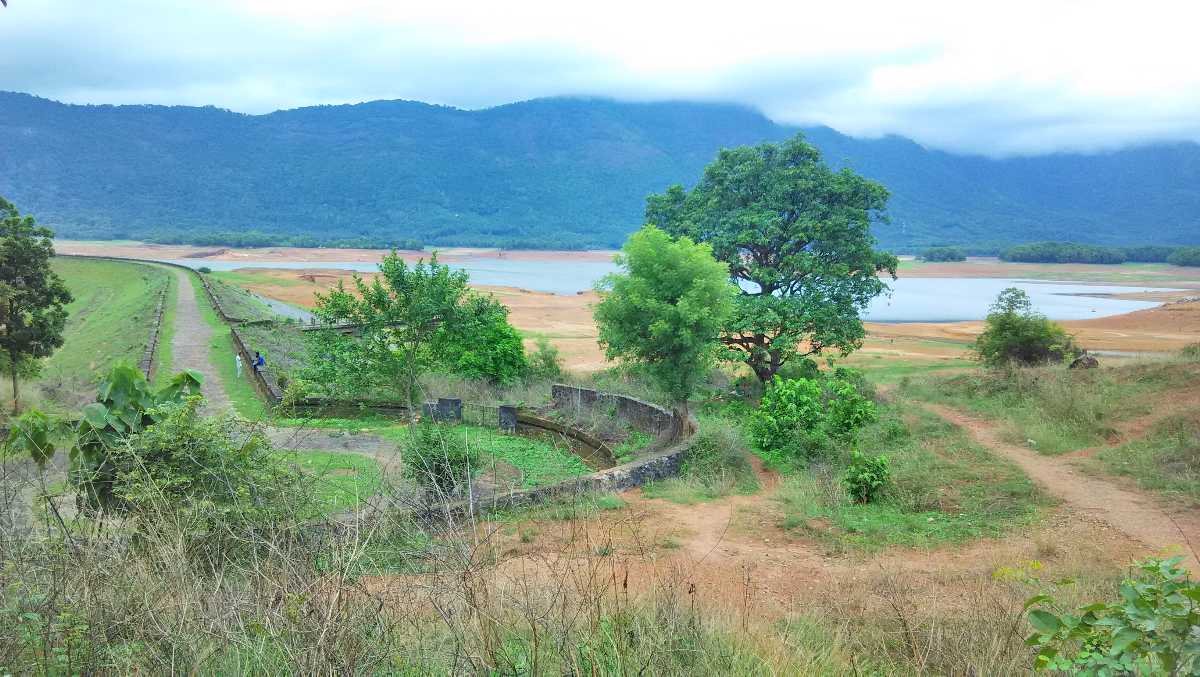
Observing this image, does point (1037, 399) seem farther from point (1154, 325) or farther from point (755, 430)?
point (1154, 325)

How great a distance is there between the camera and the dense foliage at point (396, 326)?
51.0 feet

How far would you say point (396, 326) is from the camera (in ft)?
52.7

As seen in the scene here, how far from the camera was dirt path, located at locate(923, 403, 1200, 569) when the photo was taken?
9.14m

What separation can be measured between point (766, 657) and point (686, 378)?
12036mm

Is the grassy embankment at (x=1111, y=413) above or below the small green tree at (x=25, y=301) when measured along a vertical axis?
below

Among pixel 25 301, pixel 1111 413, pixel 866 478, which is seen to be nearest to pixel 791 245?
pixel 1111 413

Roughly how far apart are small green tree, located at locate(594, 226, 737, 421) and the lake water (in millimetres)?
30105

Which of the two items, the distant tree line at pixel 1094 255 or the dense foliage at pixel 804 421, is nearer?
the dense foliage at pixel 804 421

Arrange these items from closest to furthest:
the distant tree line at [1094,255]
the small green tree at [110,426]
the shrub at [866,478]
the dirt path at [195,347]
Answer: the small green tree at [110,426] → the shrub at [866,478] → the dirt path at [195,347] → the distant tree line at [1094,255]

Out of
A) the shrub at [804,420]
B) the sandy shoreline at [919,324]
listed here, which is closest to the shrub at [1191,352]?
the shrub at [804,420]

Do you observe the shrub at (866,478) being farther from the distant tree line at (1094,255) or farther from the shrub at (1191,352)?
the distant tree line at (1094,255)

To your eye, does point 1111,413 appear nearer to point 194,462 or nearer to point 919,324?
point 194,462

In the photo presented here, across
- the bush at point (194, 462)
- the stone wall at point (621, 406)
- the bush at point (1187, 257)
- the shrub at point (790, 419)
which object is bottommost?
the stone wall at point (621, 406)

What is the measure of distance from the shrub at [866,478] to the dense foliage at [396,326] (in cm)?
844
